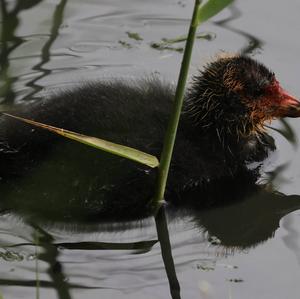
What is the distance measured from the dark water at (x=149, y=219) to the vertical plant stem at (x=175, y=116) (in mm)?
294

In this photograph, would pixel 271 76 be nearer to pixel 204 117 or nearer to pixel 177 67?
pixel 204 117

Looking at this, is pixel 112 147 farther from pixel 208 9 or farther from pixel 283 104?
pixel 283 104

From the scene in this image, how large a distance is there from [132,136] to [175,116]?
0.61m

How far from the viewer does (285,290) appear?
4242 millimetres

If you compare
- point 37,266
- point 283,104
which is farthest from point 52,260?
point 283,104

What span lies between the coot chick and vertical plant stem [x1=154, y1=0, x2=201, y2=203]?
0.20 metres

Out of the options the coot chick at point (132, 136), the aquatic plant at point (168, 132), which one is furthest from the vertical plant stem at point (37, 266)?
the aquatic plant at point (168, 132)

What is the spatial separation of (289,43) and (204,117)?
4.54 feet

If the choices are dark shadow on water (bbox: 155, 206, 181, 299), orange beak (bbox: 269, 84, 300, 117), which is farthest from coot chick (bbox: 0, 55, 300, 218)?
dark shadow on water (bbox: 155, 206, 181, 299)

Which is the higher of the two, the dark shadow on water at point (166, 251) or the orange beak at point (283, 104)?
the orange beak at point (283, 104)

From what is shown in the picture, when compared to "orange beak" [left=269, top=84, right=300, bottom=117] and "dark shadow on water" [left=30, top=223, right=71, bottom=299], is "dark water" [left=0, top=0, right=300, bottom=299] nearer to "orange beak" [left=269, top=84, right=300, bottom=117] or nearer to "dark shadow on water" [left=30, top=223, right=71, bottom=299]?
"dark shadow on water" [left=30, top=223, right=71, bottom=299]

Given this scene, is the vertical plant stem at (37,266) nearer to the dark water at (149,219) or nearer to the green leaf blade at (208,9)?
the dark water at (149,219)

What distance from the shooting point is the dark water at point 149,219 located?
14.0 feet

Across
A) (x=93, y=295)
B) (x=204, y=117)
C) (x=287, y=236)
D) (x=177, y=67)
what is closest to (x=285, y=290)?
(x=287, y=236)
